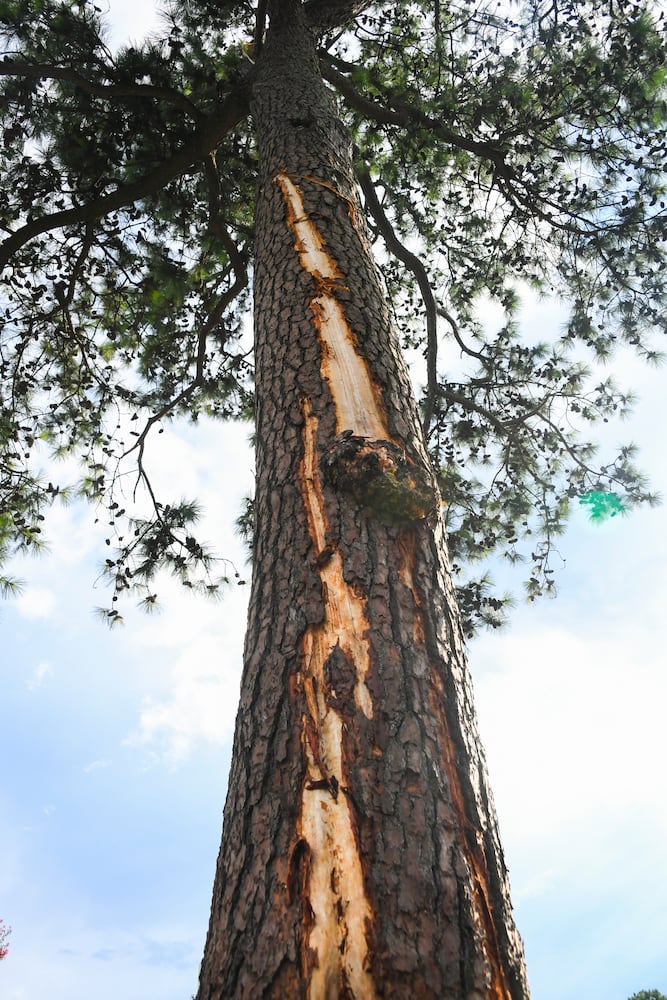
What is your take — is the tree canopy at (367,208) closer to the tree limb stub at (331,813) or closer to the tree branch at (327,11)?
the tree branch at (327,11)

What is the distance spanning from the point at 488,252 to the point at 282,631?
4.59 meters

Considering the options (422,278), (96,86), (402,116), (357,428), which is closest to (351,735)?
(357,428)

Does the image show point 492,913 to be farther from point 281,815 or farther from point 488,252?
point 488,252

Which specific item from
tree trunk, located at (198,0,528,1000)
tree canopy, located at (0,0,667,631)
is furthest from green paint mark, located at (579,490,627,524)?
tree trunk, located at (198,0,528,1000)

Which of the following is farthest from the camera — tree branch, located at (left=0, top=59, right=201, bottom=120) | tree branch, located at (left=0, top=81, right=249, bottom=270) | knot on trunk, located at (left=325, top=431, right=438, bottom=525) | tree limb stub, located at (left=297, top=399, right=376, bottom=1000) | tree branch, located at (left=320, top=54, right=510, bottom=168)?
tree branch, located at (left=320, top=54, right=510, bottom=168)

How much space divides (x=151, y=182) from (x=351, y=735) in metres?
4.33

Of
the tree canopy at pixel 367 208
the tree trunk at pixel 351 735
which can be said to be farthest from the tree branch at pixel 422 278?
the tree trunk at pixel 351 735

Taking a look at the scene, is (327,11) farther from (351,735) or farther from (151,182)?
(351,735)

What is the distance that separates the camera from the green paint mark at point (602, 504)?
4.70 meters

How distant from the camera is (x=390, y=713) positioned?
1.10m

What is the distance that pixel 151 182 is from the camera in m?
4.26

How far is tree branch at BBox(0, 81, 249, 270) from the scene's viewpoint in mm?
4086

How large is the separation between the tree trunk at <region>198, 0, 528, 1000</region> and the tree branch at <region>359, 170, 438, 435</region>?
2898 millimetres

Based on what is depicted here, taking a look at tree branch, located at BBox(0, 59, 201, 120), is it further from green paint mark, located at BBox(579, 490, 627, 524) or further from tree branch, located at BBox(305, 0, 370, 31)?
green paint mark, located at BBox(579, 490, 627, 524)
